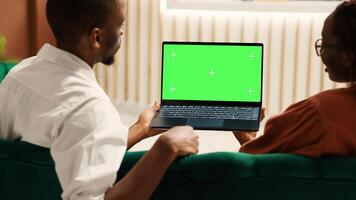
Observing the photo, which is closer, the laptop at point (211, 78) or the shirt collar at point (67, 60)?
the shirt collar at point (67, 60)

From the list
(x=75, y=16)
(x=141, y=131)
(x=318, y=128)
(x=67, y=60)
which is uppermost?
(x=75, y=16)

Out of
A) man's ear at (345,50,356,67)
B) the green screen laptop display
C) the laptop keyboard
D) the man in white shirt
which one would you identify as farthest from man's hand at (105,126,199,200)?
the green screen laptop display

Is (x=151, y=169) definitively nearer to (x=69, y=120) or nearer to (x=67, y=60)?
(x=69, y=120)

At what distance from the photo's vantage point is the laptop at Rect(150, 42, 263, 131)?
82.8 inches

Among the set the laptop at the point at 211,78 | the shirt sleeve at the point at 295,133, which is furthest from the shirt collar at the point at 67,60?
the laptop at the point at 211,78

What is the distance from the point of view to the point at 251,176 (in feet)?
3.61

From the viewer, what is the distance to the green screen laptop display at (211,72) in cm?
213

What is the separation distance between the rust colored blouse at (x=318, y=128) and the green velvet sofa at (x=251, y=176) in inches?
2.2

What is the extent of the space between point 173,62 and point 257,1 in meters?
1.84

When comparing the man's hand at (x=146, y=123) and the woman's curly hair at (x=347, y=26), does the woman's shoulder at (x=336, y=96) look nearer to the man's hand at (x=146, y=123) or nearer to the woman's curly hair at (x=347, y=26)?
the woman's curly hair at (x=347, y=26)

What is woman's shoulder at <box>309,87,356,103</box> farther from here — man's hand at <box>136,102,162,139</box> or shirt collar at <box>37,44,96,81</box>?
man's hand at <box>136,102,162,139</box>

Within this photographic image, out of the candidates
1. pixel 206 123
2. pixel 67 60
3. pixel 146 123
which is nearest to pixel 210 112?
pixel 206 123

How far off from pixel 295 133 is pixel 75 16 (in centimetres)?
57

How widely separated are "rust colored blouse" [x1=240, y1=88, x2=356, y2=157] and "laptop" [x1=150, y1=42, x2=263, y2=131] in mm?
741
